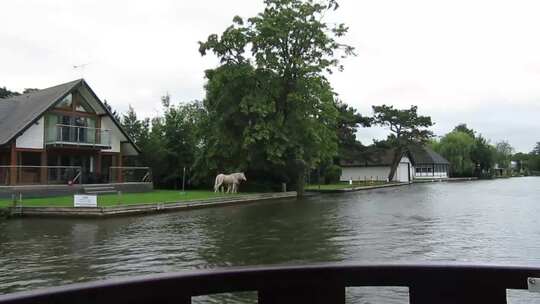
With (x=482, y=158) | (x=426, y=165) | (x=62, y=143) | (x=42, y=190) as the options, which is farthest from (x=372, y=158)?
(x=42, y=190)

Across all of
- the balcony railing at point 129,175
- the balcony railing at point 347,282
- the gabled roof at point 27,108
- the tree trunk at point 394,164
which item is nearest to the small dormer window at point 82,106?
the gabled roof at point 27,108

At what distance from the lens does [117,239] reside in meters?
13.2

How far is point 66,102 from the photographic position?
30.2 meters

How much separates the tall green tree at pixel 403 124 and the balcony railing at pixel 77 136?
35.3m

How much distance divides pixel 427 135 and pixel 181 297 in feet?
191

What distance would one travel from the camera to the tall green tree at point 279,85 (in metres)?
33.8

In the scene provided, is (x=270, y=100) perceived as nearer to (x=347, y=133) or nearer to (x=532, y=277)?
(x=347, y=133)

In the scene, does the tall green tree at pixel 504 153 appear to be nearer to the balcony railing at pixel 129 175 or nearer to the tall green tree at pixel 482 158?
the tall green tree at pixel 482 158

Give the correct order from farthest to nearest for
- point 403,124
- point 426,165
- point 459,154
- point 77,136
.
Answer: point 459,154
point 426,165
point 403,124
point 77,136

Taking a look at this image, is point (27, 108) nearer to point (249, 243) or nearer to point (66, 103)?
point (66, 103)

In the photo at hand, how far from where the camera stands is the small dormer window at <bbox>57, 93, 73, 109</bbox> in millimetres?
29837

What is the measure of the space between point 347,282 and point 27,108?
3233cm

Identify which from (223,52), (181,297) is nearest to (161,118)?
(223,52)

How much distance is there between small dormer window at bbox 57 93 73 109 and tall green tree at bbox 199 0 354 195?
9.80 m
